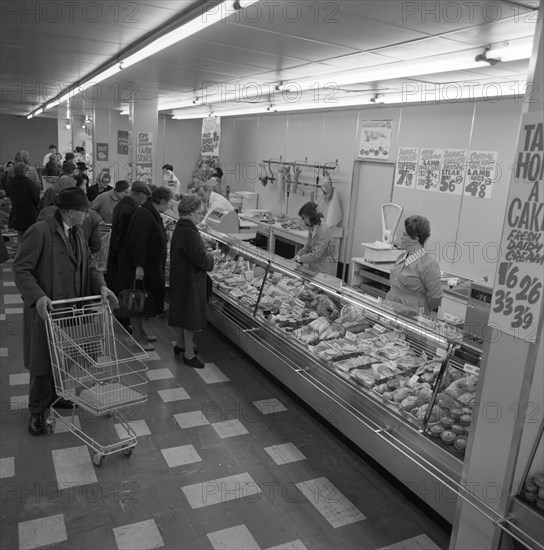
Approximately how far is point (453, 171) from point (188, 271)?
4.07 meters

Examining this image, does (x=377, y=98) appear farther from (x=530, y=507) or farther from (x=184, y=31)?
(x=530, y=507)

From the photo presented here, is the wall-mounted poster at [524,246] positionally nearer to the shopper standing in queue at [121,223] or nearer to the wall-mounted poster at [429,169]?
the shopper standing in queue at [121,223]

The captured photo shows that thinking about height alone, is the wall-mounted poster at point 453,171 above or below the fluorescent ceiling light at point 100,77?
below

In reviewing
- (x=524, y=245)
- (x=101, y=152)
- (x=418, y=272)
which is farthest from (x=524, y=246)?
(x=101, y=152)

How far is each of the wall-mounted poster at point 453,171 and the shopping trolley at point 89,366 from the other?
5.06 m

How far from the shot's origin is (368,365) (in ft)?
13.2

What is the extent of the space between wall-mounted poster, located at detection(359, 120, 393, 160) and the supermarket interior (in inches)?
17.9

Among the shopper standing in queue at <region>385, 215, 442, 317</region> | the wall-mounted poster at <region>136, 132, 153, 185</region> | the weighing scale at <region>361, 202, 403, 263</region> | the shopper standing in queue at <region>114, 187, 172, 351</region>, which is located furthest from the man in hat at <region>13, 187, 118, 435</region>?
the wall-mounted poster at <region>136, 132, 153, 185</region>

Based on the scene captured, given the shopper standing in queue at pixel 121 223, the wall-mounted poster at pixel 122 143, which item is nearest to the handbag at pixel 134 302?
the shopper standing in queue at pixel 121 223

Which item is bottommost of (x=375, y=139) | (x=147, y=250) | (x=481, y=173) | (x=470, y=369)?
(x=470, y=369)

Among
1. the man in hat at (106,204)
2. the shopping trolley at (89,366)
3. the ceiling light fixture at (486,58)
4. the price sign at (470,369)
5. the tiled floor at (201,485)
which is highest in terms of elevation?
the ceiling light fixture at (486,58)

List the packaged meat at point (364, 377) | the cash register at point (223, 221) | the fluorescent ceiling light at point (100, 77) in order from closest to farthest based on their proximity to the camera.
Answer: the packaged meat at point (364, 377) < the fluorescent ceiling light at point (100, 77) < the cash register at point (223, 221)

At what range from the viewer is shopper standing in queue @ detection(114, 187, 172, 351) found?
5.51 metres

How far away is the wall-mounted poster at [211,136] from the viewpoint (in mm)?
14008
